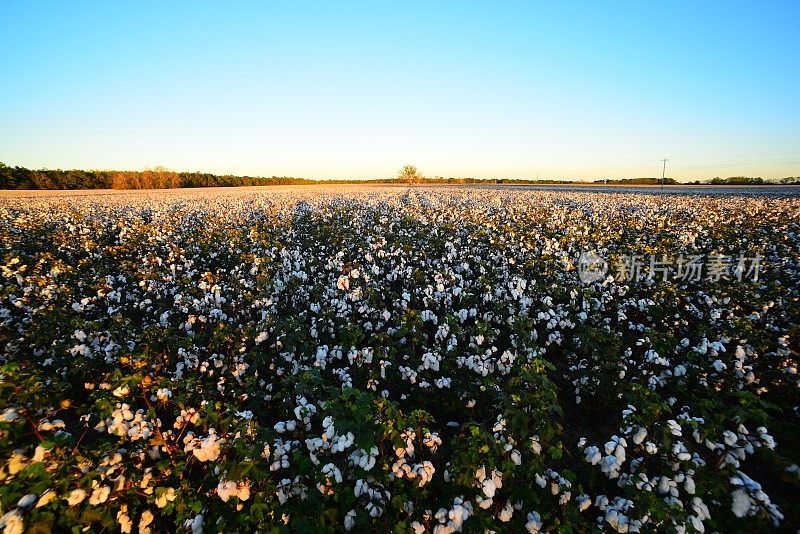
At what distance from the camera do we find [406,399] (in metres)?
6.27

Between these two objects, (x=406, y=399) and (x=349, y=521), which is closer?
(x=349, y=521)

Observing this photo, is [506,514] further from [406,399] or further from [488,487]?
[406,399]

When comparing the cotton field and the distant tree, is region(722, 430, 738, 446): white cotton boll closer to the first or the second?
the cotton field

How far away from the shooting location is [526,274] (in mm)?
11477

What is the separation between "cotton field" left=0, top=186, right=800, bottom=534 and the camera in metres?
3.48

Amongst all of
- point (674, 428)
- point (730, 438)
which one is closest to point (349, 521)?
point (674, 428)

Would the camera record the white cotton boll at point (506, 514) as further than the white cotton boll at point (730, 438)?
No

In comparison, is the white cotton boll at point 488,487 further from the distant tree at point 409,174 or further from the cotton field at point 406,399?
the distant tree at point 409,174

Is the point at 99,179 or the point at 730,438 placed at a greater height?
the point at 99,179

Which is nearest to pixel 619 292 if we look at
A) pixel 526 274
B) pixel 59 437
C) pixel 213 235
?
pixel 526 274

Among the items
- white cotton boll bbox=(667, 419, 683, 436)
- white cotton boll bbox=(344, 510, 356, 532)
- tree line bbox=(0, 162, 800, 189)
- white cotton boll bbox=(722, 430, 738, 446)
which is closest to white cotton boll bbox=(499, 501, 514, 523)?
white cotton boll bbox=(344, 510, 356, 532)

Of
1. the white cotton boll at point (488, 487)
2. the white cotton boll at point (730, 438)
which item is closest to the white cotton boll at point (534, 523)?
the white cotton boll at point (488, 487)

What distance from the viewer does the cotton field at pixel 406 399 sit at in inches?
137

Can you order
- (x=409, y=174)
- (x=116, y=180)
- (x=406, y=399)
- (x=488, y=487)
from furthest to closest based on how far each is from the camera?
1. (x=409, y=174)
2. (x=116, y=180)
3. (x=406, y=399)
4. (x=488, y=487)
